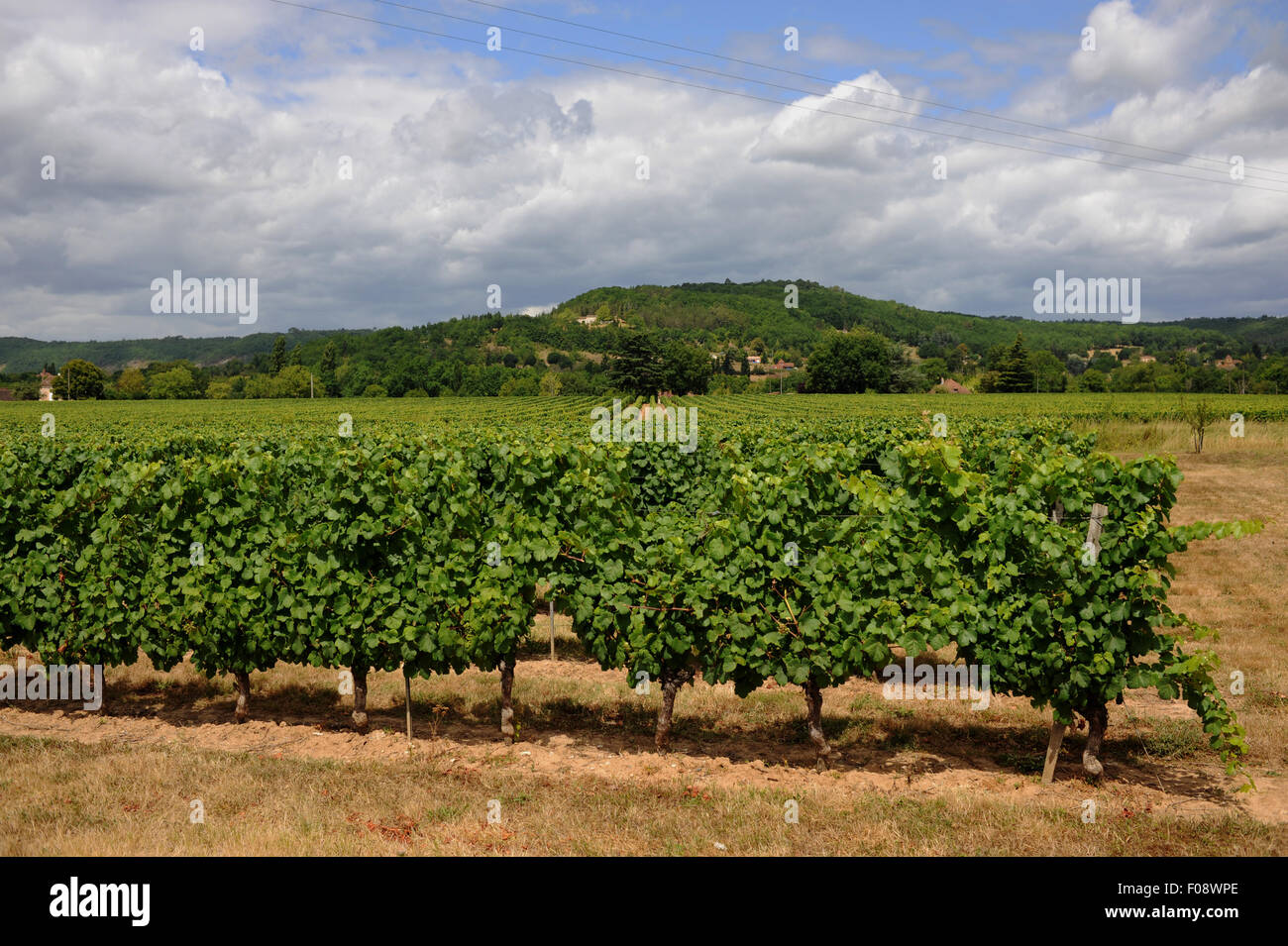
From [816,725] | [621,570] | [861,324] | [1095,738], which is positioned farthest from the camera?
[861,324]

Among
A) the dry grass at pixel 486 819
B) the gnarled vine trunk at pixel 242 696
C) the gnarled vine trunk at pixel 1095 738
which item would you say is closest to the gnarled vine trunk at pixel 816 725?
the dry grass at pixel 486 819

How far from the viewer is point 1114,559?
565 centimetres

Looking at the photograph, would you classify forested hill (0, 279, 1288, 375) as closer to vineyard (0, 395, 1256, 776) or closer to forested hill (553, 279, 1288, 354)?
forested hill (553, 279, 1288, 354)

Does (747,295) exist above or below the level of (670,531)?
above

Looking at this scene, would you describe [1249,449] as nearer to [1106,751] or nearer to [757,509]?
[1106,751]

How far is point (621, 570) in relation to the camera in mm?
6859

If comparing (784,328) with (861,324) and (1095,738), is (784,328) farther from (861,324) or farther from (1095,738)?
(1095,738)

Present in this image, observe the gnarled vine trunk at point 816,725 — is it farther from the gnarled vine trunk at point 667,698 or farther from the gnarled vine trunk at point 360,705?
the gnarled vine trunk at point 360,705

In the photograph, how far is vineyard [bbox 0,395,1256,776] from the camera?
5.78 m

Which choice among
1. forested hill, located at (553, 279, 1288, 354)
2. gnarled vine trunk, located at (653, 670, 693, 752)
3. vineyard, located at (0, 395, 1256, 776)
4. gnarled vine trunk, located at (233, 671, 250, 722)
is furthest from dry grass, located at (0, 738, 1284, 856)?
forested hill, located at (553, 279, 1288, 354)

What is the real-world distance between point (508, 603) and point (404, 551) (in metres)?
1.12

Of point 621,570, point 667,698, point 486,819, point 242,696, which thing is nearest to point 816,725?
point 667,698

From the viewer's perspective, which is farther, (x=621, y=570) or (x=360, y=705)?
(x=360, y=705)

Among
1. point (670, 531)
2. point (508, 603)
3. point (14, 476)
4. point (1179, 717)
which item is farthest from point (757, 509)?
point (14, 476)
